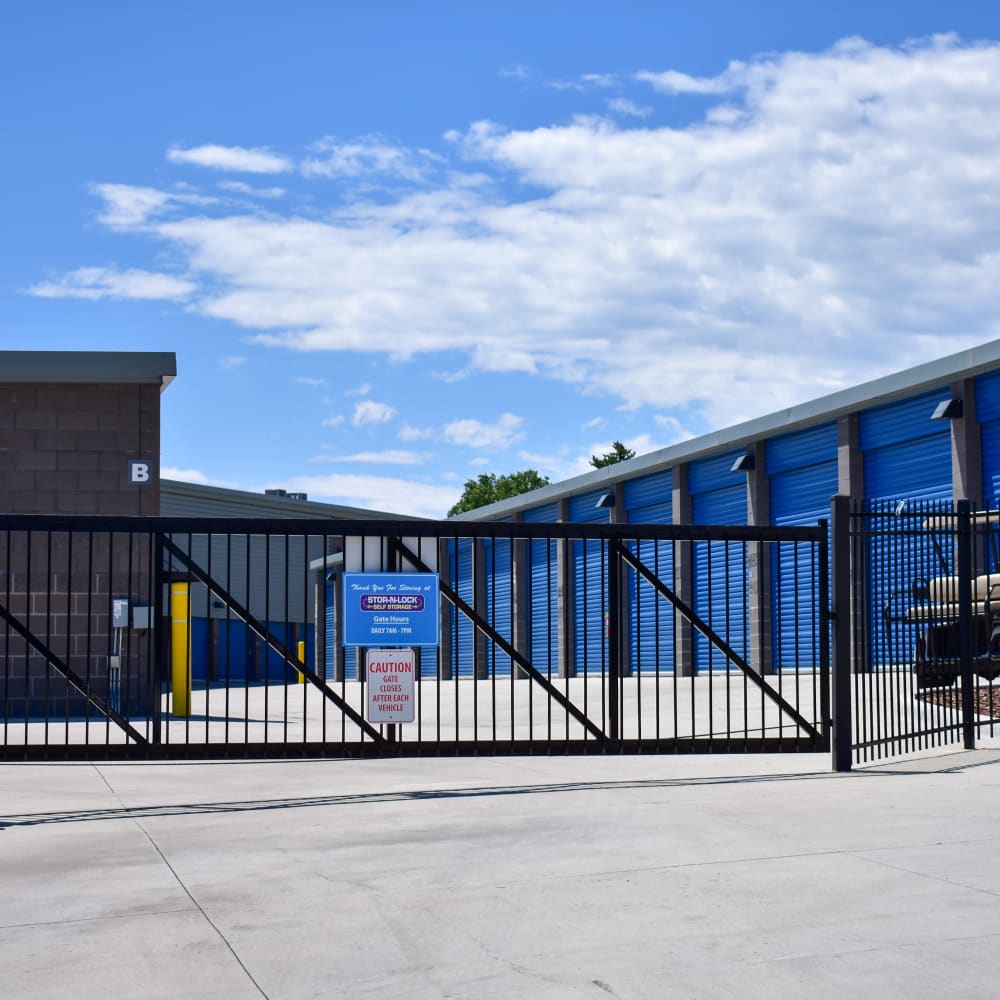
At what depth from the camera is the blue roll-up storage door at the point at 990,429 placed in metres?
25.5

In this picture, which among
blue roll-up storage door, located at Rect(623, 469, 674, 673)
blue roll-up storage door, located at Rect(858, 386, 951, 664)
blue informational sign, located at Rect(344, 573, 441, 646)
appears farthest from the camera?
blue roll-up storage door, located at Rect(623, 469, 674, 673)

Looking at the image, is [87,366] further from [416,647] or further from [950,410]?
[950,410]

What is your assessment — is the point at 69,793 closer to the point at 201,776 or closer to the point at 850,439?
the point at 201,776

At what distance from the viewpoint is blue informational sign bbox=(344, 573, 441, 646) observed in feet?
41.6

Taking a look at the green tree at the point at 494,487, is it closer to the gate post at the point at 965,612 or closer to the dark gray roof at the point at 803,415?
the dark gray roof at the point at 803,415

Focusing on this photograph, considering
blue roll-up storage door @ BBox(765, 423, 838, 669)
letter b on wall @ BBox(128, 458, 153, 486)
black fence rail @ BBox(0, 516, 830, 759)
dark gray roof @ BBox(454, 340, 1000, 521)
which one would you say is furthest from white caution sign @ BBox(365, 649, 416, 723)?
blue roll-up storage door @ BBox(765, 423, 838, 669)

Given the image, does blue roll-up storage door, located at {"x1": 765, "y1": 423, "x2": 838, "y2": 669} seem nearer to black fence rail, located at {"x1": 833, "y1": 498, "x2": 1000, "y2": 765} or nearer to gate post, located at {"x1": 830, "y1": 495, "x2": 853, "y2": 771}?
black fence rail, located at {"x1": 833, "y1": 498, "x2": 1000, "y2": 765}

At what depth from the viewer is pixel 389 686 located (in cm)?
1270

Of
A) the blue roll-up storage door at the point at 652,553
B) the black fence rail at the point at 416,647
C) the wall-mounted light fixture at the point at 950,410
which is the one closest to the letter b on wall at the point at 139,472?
the black fence rail at the point at 416,647

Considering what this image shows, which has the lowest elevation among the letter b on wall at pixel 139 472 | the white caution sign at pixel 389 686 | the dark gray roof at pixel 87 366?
the white caution sign at pixel 389 686

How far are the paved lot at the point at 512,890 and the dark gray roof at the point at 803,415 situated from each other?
50.3 feet

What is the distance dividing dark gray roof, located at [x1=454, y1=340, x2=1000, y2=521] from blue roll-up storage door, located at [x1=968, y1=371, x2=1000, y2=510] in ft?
0.99

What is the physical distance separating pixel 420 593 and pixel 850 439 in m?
18.5

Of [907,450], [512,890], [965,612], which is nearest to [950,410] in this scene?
[907,450]
